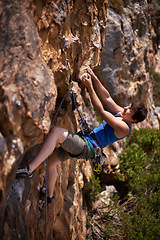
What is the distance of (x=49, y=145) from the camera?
2326 millimetres

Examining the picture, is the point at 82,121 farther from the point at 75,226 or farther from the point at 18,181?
the point at 75,226

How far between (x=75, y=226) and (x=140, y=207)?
8.57ft

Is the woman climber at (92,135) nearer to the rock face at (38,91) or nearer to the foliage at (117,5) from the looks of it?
the rock face at (38,91)

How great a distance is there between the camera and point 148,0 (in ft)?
36.8

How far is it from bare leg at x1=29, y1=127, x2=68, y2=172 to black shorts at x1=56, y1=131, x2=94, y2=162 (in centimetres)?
8

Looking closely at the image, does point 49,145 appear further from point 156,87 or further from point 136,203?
point 156,87

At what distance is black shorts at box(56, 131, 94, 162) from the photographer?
101 inches

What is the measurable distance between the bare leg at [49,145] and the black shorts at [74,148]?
0.08 metres

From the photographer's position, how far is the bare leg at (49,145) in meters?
2.21

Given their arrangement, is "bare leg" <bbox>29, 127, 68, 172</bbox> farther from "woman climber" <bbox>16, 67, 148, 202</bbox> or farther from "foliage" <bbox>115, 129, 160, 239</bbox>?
"foliage" <bbox>115, 129, 160, 239</bbox>

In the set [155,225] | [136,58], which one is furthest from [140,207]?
[136,58]

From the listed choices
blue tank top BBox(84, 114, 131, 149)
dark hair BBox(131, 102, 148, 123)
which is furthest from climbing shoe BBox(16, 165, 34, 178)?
dark hair BBox(131, 102, 148, 123)

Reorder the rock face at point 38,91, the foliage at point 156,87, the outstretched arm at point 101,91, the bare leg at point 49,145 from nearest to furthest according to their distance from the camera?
the rock face at point 38,91 → the bare leg at point 49,145 → the outstretched arm at point 101,91 → the foliage at point 156,87

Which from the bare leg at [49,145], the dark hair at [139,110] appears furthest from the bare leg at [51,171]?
the dark hair at [139,110]
